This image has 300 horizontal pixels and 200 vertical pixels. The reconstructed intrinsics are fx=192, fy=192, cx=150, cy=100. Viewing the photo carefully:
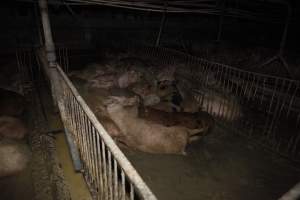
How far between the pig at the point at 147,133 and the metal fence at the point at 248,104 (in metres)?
1.80

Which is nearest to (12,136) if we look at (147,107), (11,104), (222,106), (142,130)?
(11,104)

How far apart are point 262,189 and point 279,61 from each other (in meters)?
6.53

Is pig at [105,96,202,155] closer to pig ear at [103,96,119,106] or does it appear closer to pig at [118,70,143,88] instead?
pig ear at [103,96,119,106]

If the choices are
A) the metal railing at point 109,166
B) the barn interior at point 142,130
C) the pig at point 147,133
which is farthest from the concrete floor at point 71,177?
the pig at point 147,133

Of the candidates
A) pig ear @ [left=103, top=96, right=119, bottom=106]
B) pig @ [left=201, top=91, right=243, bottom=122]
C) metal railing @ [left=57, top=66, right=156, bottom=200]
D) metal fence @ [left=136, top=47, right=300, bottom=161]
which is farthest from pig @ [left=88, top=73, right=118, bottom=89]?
pig @ [left=201, top=91, right=243, bottom=122]

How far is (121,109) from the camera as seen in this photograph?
3.74m

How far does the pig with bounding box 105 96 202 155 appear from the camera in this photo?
11.8 feet

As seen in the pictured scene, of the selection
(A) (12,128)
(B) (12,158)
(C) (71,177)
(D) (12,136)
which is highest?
(A) (12,128)

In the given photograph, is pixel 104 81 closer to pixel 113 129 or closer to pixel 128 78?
pixel 128 78

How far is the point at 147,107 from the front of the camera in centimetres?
435

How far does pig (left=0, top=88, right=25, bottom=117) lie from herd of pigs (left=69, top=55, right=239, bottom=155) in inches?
53.1

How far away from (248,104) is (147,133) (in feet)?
10.6

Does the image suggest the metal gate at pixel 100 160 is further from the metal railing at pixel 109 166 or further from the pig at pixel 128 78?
the pig at pixel 128 78

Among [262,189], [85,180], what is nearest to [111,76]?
[85,180]
